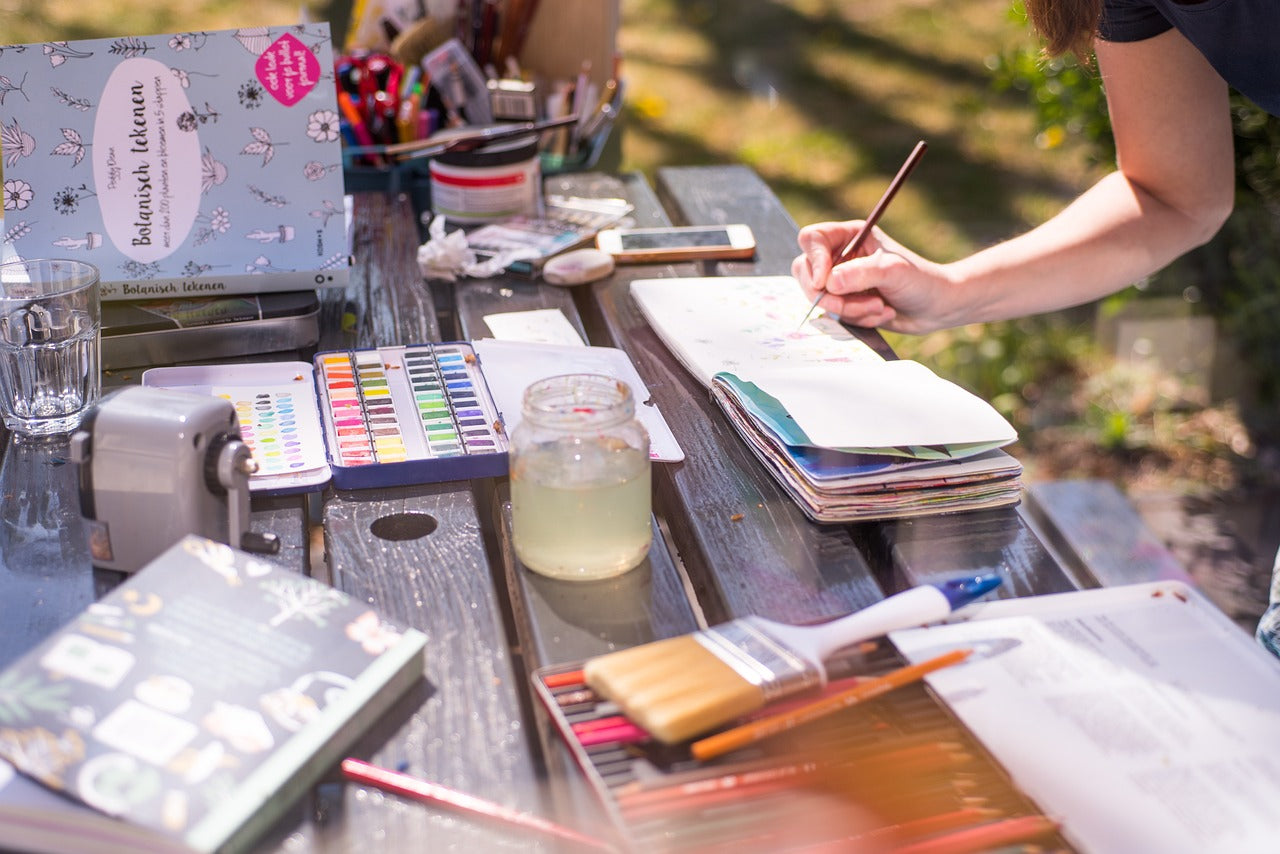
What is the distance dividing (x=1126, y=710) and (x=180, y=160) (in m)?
1.06

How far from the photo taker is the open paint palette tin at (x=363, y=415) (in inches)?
41.2

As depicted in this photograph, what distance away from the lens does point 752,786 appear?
0.71 meters

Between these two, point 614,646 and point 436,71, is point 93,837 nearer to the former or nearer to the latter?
point 614,646

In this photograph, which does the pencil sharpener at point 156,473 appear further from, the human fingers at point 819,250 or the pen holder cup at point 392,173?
the pen holder cup at point 392,173

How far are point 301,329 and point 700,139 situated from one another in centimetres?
263

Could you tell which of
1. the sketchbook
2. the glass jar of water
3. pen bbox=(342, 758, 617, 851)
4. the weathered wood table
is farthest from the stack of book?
the sketchbook

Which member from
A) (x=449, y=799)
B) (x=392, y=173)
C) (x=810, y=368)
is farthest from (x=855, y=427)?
(x=392, y=173)

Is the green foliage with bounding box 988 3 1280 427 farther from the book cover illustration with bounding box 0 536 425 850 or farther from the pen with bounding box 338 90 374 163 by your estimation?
the book cover illustration with bounding box 0 536 425 850

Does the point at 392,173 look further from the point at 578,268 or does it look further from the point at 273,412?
the point at 273,412

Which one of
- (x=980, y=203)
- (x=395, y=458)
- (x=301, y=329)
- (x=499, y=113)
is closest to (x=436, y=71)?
(x=499, y=113)

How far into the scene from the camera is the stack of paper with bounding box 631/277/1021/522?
3.25ft

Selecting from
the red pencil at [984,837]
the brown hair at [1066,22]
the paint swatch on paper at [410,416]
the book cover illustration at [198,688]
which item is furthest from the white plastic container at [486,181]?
the red pencil at [984,837]

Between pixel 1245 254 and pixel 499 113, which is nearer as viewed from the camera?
pixel 499 113

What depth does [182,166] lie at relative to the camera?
4.26ft
